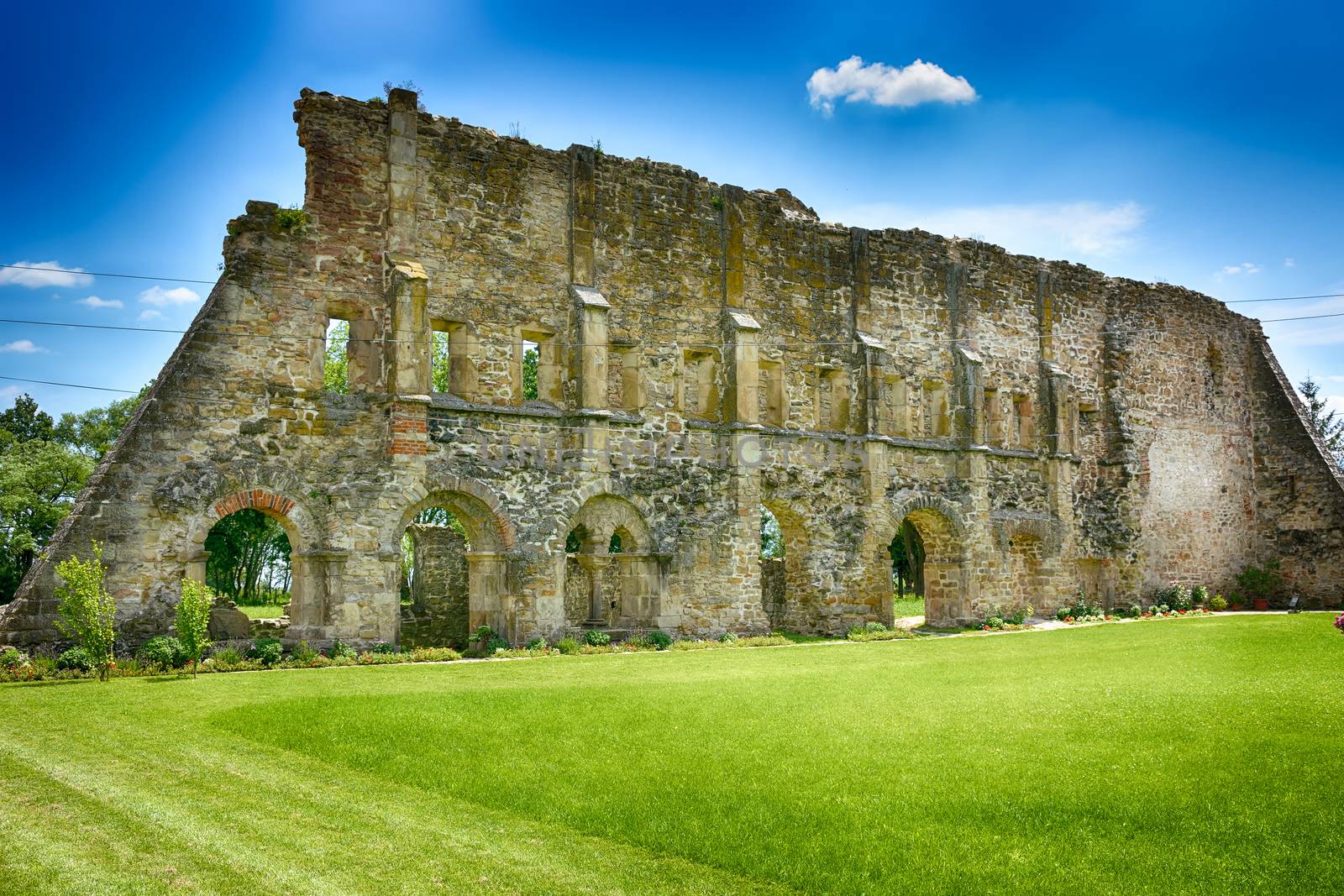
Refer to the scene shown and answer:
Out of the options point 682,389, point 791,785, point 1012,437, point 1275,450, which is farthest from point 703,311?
point 1275,450

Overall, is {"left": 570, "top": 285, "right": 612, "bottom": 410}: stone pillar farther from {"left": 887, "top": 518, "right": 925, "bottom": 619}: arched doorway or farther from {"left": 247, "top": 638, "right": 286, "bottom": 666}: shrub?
{"left": 887, "top": 518, "right": 925, "bottom": 619}: arched doorway

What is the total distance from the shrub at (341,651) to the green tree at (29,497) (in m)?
22.3

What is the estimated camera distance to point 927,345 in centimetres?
2541

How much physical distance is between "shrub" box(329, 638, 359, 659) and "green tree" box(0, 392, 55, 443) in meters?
34.1

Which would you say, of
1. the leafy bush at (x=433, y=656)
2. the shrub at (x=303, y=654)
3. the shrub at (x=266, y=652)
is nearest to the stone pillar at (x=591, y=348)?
the leafy bush at (x=433, y=656)

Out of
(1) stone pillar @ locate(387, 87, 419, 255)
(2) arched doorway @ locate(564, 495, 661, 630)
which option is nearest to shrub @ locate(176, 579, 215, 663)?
(1) stone pillar @ locate(387, 87, 419, 255)

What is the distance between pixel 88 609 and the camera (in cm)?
1355

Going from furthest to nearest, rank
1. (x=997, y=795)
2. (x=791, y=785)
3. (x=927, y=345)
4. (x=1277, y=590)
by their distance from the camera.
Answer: (x=1277, y=590) → (x=927, y=345) → (x=791, y=785) → (x=997, y=795)

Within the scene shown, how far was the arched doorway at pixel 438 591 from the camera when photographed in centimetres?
2161

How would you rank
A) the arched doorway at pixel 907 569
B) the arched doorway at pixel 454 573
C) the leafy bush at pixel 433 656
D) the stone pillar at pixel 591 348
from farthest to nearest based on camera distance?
the arched doorway at pixel 907 569
the stone pillar at pixel 591 348
the arched doorway at pixel 454 573
the leafy bush at pixel 433 656

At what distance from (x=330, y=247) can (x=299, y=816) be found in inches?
493

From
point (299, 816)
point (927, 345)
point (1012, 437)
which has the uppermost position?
point (927, 345)

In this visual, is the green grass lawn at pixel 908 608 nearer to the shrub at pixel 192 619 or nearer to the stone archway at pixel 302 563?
the stone archway at pixel 302 563

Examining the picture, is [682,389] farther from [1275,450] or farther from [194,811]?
[1275,450]
